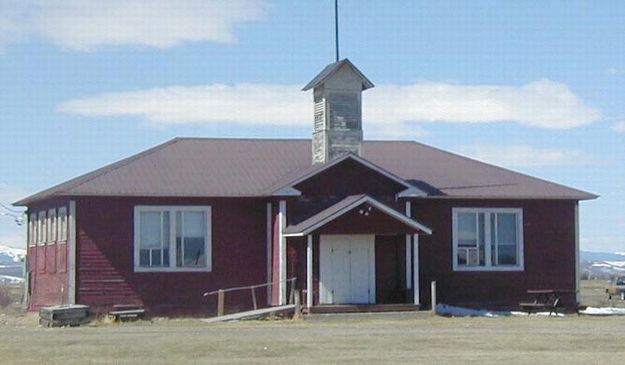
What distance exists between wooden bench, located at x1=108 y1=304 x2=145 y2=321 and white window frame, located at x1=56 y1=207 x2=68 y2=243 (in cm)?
284

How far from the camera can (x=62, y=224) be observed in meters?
42.8

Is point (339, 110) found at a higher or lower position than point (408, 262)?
higher

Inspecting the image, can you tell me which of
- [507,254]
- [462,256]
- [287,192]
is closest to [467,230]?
[462,256]

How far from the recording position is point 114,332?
34.0 meters

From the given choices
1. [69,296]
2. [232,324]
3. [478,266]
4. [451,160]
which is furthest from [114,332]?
[451,160]

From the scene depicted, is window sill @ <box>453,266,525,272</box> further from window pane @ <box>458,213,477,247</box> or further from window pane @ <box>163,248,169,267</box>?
window pane @ <box>163,248,169,267</box>

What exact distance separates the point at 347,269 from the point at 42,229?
35.0ft

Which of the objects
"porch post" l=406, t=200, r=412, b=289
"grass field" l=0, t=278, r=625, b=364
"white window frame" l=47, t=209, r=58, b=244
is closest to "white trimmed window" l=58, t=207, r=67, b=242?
"white window frame" l=47, t=209, r=58, b=244

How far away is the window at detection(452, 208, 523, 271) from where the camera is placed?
44.2 m

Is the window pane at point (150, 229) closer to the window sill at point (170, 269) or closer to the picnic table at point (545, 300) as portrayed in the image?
the window sill at point (170, 269)

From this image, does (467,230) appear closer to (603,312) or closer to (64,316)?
(603,312)

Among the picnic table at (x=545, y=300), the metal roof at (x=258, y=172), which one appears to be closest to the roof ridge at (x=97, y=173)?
the metal roof at (x=258, y=172)

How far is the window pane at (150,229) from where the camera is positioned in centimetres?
4191

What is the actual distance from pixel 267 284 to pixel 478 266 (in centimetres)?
703
